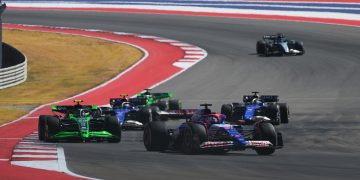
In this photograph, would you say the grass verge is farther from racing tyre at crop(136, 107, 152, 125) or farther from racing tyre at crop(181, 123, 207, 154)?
racing tyre at crop(181, 123, 207, 154)

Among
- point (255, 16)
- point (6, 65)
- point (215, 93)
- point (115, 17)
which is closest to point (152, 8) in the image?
point (115, 17)

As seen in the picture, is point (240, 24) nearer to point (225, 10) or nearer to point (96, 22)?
point (225, 10)

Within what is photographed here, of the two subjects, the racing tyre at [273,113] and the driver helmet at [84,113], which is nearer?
the driver helmet at [84,113]

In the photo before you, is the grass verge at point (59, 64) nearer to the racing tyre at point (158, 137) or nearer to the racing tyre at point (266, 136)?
the racing tyre at point (158, 137)

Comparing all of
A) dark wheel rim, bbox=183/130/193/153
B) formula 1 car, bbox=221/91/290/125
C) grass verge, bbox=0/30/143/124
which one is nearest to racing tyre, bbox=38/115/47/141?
dark wheel rim, bbox=183/130/193/153

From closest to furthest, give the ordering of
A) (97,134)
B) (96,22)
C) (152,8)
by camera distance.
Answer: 1. (97,134)
2. (96,22)
3. (152,8)

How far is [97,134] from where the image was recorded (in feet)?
78.9

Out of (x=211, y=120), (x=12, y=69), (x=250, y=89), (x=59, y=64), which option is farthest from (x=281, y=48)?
(x=211, y=120)

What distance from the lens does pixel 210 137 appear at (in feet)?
69.4

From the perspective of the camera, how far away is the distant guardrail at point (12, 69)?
42312 mm

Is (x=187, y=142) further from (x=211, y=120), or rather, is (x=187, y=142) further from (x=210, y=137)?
(x=211, y=120)

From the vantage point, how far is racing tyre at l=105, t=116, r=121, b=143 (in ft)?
79.2

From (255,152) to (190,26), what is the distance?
39.9 m

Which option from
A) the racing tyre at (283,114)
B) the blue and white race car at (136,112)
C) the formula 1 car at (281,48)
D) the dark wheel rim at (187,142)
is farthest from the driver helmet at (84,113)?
the formula 1 car at (281,48)
